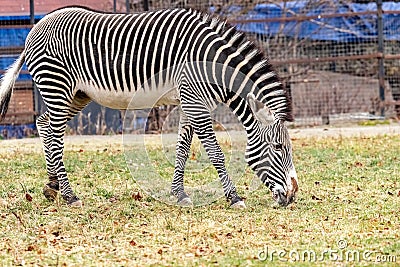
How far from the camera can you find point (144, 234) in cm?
664

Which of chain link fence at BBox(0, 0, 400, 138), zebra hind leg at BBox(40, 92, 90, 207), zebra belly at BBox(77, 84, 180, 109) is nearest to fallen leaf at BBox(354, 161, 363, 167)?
zebra belly at BBox(77, 84, 180, 109)

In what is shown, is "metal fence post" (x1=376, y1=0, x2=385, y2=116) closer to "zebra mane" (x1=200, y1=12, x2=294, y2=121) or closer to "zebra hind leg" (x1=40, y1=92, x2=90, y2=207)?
"zebra mane" (x1=200, y1=12, x2=294, y2=121)

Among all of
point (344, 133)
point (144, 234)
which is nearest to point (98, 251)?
point (144, 234)

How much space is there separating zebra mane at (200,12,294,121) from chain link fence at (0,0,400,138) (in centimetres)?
759

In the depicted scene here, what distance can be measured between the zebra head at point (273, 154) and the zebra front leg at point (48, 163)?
2.02 meters

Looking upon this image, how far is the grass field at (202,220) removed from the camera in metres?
5.83

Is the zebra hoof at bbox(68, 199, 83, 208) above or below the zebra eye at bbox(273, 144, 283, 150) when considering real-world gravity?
below

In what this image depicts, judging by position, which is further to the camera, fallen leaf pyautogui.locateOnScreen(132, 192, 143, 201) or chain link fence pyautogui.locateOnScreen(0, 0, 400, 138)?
chain link fence pyautogui.locateOnScreen(0, 0, 400, 138)

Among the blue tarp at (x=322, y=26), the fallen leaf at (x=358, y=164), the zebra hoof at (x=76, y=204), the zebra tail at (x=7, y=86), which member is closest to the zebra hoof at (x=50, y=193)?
the zebra hoof at (x=76, y=204)

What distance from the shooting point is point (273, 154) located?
25.5ft

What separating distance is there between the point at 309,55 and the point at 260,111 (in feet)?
31.9

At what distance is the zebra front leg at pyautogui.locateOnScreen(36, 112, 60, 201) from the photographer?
846cm

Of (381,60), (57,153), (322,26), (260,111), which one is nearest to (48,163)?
(57,153)

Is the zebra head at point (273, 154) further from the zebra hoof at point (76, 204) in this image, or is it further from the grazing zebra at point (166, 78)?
the zebra hoof at point (76, 204)
